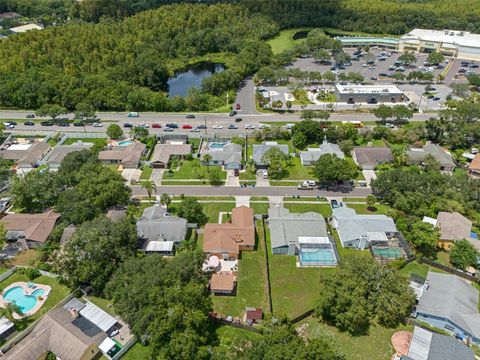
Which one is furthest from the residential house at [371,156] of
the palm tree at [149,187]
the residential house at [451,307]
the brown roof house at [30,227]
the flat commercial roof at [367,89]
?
the brown roof house at [30,227]

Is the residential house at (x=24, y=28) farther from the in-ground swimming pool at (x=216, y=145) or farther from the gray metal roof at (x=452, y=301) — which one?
the gray metal roof at (x=452, y=301)

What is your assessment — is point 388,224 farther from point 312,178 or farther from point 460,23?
point 460,23

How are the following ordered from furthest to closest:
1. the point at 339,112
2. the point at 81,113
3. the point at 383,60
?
the point at 383,60 < the point at 339,112 < the point at 81,113

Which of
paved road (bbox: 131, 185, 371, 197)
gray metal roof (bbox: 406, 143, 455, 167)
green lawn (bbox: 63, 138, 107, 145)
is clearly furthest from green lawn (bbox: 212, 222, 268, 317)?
green lawn (bbox: 63, 138, 107, 145)

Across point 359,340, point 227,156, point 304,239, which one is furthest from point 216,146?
point 359,340

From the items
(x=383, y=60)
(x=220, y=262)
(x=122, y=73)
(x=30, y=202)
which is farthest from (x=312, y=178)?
(x=383, y=60)

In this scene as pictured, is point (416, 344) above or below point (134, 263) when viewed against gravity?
below

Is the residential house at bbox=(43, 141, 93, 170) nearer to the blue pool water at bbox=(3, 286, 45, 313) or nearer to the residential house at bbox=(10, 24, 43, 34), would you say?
the blue pool water at bbox=(3, 286, 45, 313)
